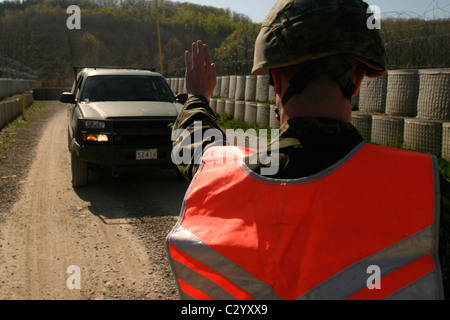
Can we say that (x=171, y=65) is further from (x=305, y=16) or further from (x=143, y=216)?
(x=305, y=16)

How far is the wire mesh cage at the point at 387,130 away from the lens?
7.52 m

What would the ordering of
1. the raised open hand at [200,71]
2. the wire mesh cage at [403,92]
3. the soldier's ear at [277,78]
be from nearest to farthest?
the soldier's ear at [277,78], the raised open hand at [200,71], the wire mesh cage at [403,92]

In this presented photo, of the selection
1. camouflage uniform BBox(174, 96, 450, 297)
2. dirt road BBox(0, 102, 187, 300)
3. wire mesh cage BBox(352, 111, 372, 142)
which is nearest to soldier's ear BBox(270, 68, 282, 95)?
camouflage uniform BBox(174, 96, 450, 297)

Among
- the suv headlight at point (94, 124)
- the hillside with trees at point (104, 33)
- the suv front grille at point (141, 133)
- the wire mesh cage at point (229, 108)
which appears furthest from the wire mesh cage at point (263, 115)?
the hillside with trees at point (104, 33)

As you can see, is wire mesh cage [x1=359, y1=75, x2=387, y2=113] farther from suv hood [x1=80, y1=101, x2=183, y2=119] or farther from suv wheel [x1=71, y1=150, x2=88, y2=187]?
suv wheel [x1=71, y1=150, x2=88, y2=187]

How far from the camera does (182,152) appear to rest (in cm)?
171

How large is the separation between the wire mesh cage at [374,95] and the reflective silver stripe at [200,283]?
8.00 meters

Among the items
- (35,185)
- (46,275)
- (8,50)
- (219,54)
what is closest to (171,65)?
(219,54)

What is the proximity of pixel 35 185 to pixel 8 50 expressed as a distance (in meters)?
92.6

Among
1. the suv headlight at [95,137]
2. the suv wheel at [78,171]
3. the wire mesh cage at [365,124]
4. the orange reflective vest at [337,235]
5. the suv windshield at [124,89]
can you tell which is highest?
the suv windshield at [124,89]

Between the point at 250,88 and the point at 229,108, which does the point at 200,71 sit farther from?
the point at 229,108

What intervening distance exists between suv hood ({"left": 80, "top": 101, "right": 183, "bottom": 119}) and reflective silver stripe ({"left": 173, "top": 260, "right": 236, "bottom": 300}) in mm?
6050

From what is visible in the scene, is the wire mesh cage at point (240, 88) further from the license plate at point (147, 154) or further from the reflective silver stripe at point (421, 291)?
the reflective silver stripe at point (421, 291)

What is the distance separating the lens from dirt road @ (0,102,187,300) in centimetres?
383
